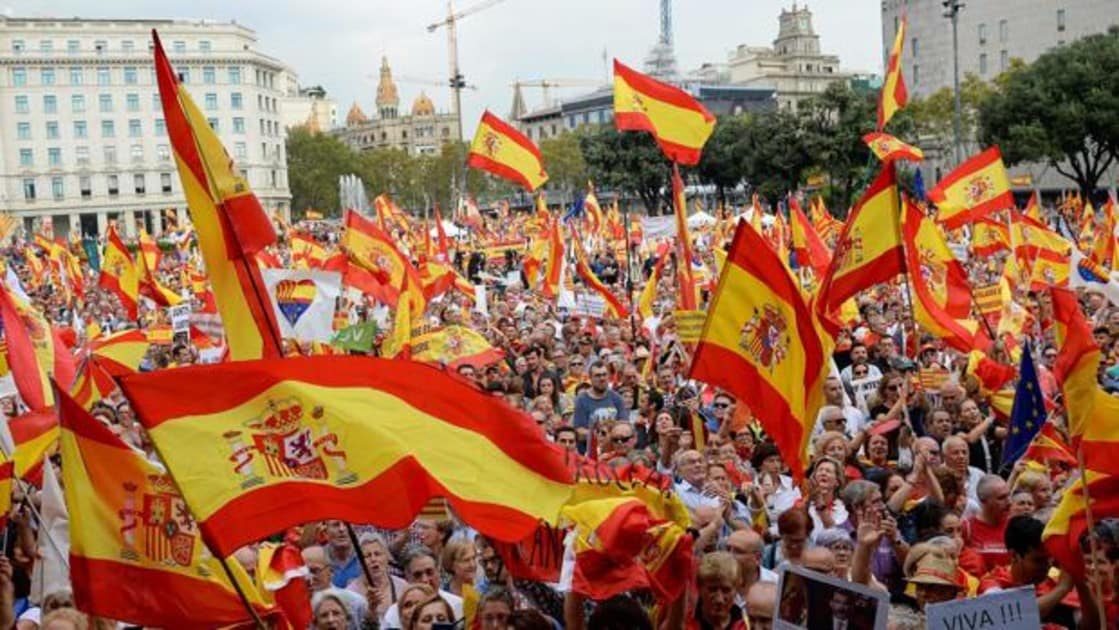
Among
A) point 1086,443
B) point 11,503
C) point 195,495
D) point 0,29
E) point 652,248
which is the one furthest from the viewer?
point 0,29

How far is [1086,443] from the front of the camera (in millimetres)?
5648

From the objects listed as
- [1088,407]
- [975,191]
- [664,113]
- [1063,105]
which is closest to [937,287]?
[664,113]

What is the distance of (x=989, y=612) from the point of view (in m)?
4.43

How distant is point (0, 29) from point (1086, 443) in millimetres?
111109

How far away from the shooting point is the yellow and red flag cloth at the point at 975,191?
56.6 feet

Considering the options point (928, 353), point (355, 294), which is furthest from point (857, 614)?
point (355, 294)

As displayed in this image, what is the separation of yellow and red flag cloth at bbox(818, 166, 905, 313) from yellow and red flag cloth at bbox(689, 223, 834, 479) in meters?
1.68

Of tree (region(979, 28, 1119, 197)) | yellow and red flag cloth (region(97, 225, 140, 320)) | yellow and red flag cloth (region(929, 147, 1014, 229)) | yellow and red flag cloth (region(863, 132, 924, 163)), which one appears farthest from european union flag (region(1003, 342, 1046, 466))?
tree (region(979, 28, 1119, 197))

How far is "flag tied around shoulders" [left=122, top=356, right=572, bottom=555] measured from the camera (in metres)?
4.91

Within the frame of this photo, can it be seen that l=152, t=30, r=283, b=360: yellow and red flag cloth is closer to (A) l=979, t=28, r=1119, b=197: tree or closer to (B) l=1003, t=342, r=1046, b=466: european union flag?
(B) l=1003, t=342, r=1046, b=466: european union flag

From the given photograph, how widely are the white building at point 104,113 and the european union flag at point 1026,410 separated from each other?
103350 millimetres

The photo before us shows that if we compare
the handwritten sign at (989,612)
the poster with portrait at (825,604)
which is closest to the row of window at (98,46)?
the poster with portrait at (825,604)

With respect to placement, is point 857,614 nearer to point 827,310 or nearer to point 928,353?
point 827,310

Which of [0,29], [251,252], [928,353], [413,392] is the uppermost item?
[0,29]
